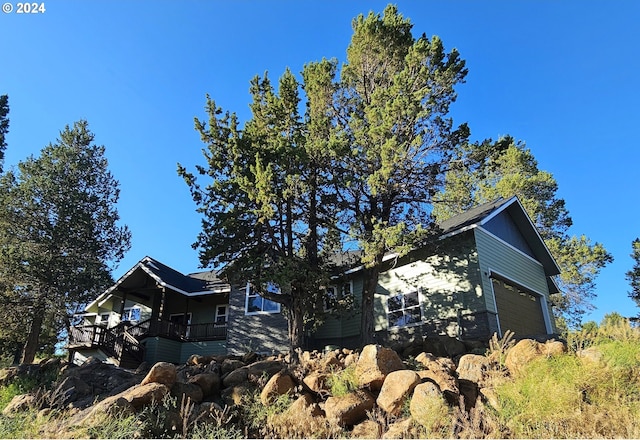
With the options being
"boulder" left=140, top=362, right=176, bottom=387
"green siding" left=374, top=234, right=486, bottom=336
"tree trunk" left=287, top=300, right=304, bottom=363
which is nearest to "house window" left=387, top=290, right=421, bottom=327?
"green siding" left=374, top=234, right=486, bottom=336

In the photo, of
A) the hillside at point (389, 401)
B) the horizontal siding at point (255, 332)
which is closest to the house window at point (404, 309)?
the horizontal siding at point (255, 332)

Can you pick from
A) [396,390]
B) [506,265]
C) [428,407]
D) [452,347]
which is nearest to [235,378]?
[396,390]

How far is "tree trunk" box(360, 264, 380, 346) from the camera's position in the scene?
40.4 feet

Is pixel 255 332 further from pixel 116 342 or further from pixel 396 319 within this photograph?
pixel 396 319

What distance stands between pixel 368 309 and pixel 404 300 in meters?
2.21

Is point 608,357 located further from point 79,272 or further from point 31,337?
point 31,337

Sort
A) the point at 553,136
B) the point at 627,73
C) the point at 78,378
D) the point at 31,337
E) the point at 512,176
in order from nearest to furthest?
the point at 78,378 < the point at 627,73 < the point at 553,136 < the point at 31,337 < the point at 512,176

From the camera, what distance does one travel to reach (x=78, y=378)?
839 centimetres

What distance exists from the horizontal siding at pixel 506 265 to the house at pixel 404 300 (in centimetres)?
4

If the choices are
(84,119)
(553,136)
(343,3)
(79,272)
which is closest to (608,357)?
(343,3)

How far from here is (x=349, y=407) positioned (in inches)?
228

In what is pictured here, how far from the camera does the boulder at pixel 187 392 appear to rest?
662cm

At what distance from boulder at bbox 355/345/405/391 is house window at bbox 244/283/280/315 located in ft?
32.1

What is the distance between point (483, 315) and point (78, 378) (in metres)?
10.6
